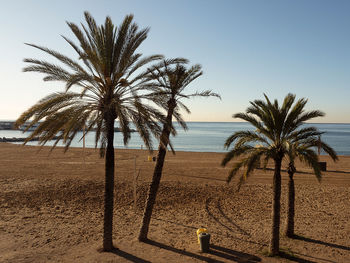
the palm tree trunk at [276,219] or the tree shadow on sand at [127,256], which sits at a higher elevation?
the palm tree trunk at [276,219]

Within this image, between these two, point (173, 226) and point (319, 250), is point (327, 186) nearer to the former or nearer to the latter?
point (319, 250)

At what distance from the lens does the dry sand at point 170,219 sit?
1004 cm

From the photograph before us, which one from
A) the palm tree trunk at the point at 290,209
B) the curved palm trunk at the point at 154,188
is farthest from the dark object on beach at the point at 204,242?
the palm tree trunk at the point at 290,209

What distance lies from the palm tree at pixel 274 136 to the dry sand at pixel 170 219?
2193 millimetres

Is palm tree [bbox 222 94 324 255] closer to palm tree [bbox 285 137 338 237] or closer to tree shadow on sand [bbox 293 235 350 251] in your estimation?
palm tree [bbox 285 137 338 237]

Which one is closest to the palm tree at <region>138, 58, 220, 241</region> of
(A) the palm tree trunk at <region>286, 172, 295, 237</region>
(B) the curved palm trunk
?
(B) the curved palm trunk

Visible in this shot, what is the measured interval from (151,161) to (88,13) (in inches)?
959

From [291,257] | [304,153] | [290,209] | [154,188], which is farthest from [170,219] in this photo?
[304,153]

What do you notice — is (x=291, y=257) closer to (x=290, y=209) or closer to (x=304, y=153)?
(x=290, y=209)

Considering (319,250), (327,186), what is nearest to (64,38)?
(319,250)

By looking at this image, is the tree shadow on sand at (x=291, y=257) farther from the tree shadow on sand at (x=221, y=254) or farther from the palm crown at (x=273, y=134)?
the palm crown at (x=273, y=134)

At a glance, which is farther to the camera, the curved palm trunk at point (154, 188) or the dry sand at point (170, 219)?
the curved palm trunk at point (154, 188)

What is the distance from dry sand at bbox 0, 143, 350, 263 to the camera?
1004 centimetres

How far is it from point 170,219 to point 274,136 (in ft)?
23.9
